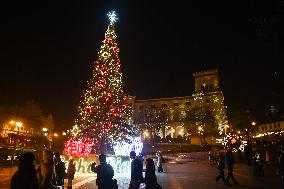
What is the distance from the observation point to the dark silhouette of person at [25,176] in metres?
5.39

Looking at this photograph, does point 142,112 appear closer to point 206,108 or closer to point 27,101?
point 206,108

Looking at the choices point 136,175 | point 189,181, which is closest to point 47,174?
point 136,175

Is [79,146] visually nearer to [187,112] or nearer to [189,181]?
[189,181]

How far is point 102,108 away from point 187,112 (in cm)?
6254

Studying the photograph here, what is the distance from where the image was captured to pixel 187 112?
9238 centimetres

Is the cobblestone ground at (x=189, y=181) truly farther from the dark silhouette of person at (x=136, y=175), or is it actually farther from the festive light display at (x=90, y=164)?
the dark silhouette of person at (x=136, y=175)

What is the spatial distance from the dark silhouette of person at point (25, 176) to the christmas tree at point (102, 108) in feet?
84.8

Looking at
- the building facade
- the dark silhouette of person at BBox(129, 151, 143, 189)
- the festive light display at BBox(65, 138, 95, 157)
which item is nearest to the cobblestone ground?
the dark silhouette of person at BBox(129, 151, 143, 189)

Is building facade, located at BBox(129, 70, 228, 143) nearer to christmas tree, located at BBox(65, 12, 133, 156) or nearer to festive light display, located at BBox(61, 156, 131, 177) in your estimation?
christmas tree, located at BBox(65, 12, 133, 156)

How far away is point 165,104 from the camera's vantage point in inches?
4038

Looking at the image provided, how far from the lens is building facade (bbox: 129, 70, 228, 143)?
269 ft

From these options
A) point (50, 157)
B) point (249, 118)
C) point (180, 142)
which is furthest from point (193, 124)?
point (50, 157)

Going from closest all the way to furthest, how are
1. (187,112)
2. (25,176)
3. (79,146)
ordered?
(25,176)
(79,146)
(187,112)

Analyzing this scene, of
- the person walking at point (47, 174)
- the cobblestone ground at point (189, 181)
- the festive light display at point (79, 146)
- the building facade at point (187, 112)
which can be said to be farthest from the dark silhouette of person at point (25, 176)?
the building facade at point (187, 112)
